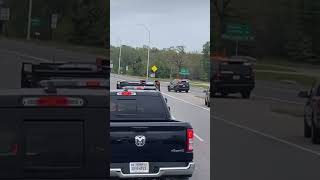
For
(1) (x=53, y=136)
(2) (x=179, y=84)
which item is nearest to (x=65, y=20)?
(1) (x=53, y=136)

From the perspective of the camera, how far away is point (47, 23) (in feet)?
17.7

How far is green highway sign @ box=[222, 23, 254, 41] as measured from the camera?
201 inches

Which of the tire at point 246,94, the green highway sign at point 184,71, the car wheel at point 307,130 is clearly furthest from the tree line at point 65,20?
the car wheel at point 307,130

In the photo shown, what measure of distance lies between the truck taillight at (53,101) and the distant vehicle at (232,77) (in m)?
2.00

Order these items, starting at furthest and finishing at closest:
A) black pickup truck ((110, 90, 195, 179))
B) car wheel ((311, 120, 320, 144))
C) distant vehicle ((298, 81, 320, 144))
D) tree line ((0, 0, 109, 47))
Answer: distant vehicle ((298, 81, 320, 144)), car wheel ((311, 120, 320, 144)), black pickup truck ((110, 90, 195, 179)), tree line ((0, 0, 109, 47))

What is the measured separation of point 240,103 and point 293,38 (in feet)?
3.34

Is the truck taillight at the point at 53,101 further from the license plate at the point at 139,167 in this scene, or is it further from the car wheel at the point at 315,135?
the car wheel at the point at 315,135

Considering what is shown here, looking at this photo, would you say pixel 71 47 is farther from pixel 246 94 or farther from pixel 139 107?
pixel 246 94

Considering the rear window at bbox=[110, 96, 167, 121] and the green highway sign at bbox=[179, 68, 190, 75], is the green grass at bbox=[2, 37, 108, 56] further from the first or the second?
the green highway sign at bbox=[179, 68, 190, 75]

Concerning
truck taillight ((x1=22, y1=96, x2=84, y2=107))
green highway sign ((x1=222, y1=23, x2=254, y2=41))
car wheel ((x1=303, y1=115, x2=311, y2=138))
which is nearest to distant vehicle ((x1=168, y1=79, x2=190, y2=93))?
car wheel ((x1=303, y1=115, x2=311, y2=138))

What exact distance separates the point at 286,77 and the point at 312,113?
133 inches

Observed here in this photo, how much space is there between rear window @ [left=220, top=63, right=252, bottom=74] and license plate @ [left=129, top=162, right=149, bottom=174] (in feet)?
4.16

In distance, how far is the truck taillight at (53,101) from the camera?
3.30 meters

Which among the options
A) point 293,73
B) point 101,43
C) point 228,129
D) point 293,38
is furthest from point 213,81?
point 228,129
